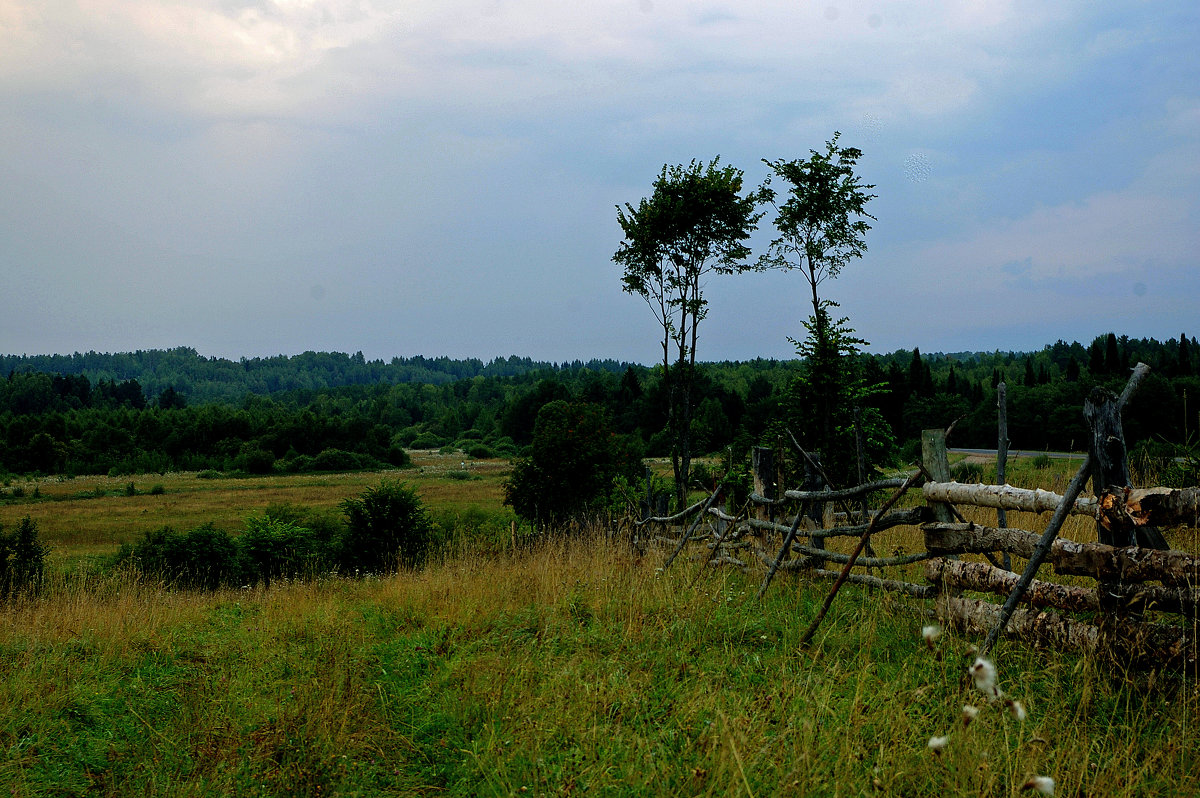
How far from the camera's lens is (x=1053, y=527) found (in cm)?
363

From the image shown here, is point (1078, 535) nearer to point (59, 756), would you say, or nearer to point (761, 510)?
point (761, 510)

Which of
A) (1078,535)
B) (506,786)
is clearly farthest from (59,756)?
(1078,535)

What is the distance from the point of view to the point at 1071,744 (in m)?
2.99

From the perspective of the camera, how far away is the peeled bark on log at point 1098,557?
11.1 feet

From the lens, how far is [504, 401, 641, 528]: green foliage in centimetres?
1914

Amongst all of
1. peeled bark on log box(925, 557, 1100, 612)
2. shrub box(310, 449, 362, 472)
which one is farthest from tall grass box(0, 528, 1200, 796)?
shrub box(310, 449, 362, 472)

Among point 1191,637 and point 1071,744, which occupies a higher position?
point 1191,637

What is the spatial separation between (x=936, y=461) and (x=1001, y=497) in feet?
2.09

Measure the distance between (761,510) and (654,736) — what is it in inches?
185

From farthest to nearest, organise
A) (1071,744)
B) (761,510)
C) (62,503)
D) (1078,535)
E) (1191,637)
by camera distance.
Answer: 1. (62,503)
2. (761,510)
3. (1078,535)
4. (1191,637)
5. (1071,744)

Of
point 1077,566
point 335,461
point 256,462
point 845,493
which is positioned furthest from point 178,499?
point 1077,566

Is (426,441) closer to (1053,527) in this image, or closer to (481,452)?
(481,452)

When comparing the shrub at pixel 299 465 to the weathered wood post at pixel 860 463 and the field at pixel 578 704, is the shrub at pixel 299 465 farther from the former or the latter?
the weathered wood post at pixel 860 463

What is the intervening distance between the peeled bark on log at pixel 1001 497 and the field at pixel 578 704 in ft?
2.60
